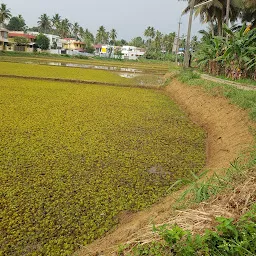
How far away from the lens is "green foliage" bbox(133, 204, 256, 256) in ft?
3.92

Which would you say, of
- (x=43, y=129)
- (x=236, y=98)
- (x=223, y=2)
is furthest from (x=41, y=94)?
(x=223, y=2)

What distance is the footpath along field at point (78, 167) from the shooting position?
1.99 m

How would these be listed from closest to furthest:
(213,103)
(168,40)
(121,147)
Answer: (121,147), (213,103), (168,40)

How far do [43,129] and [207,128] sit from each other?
3215 millimetres

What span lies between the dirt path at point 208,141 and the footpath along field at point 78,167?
126mm

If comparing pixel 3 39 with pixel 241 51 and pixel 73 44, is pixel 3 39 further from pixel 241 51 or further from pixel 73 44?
pixel 241 51

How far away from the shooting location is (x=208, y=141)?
15.2 feet

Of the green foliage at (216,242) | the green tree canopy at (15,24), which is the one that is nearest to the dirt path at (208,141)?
the green foliage at (216,242)

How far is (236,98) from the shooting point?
18.1ft

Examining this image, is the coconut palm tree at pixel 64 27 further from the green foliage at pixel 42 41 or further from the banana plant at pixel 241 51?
the banana plant at pixel 241 51

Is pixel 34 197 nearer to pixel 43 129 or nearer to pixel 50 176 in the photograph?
pixel 50 176

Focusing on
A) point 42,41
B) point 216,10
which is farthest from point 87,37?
point 216,10

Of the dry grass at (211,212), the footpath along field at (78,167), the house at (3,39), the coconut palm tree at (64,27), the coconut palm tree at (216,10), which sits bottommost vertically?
the footpath along field at (78,167)

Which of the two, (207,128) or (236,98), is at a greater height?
(236,98)
